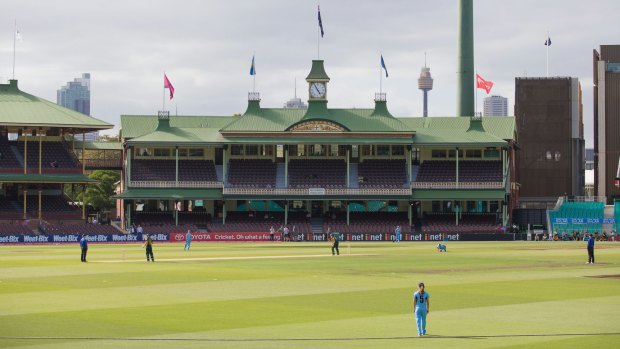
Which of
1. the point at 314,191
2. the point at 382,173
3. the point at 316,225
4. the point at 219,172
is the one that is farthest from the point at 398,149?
the point at 219,172

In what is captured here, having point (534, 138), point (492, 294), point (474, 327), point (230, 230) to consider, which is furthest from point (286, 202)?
point (474, 327)

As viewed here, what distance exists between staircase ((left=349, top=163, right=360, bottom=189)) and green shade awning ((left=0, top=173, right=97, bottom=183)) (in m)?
28.1

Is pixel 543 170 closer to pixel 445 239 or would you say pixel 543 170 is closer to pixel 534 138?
pixel 534 138

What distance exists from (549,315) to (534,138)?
11702 cm

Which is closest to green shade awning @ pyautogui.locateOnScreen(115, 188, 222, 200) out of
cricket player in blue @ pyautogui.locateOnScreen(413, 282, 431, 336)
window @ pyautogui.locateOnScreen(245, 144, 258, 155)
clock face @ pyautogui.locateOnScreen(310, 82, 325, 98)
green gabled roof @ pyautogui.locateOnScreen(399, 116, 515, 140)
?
window @ pyautogui.locateOnScreen(245, 144, 258, 155)

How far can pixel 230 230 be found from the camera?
10881cm

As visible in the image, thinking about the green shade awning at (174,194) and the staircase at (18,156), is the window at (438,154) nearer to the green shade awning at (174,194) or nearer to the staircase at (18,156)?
the green shade awning at (174,194)

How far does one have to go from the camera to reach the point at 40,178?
110m

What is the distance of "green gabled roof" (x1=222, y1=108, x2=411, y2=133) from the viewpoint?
118938mm

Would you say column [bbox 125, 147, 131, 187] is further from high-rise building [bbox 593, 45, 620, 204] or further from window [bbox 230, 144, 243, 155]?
high-rise building [bbox 593, 45, 620, 204]

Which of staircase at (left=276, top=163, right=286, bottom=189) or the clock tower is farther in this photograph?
the clock tower

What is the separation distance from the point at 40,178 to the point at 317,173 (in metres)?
29.3

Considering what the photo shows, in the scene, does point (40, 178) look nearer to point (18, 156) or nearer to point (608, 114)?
point (18, 156)

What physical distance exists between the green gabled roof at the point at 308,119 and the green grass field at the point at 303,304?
196ft
